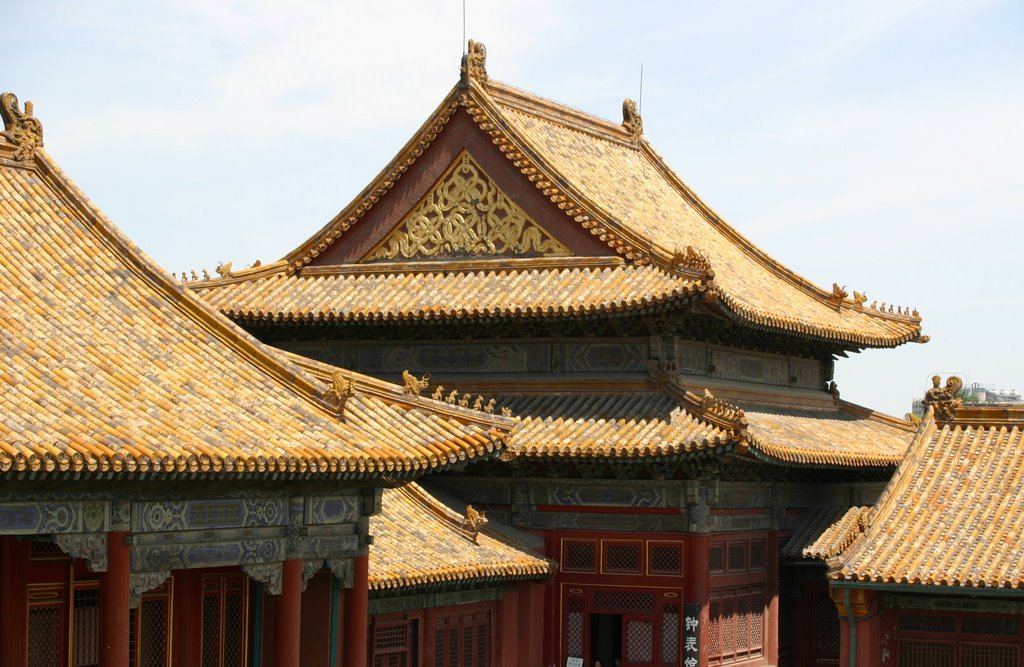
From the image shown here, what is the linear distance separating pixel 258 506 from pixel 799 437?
1475 centimetres

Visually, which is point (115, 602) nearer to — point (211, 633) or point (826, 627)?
point (211, 633)

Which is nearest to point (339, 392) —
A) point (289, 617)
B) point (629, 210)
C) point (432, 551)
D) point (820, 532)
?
A: point (289, 617)

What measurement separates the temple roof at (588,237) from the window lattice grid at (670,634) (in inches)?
223

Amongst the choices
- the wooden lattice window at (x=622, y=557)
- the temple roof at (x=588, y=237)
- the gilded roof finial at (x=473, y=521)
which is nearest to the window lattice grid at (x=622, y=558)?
the wooden lattice window at (x=622, y=557)

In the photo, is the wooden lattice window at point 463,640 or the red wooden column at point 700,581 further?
the red wooden column at point 700,581

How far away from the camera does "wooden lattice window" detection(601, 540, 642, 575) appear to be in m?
35.0

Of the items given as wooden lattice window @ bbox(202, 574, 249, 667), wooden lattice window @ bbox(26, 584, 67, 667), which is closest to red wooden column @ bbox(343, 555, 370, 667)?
wooden lattice window @ bbox(202, 574, 249, 667)

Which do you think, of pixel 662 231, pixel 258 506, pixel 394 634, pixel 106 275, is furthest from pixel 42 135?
pixel 662 231

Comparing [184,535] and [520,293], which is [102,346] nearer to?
[184,535]

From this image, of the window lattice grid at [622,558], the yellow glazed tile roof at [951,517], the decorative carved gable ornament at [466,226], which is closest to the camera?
the yellow glazed tile roof at [951,517]

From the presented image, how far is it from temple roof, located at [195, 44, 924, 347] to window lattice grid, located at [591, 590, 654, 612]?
5.51 meters

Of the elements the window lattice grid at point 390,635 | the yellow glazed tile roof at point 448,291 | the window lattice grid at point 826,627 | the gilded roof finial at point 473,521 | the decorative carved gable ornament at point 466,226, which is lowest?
the window lattice grid at point 826,627

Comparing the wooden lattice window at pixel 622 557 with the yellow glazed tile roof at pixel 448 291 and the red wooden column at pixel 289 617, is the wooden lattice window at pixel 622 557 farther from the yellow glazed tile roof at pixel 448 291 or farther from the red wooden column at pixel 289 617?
the red wooden column at pixel 289 617

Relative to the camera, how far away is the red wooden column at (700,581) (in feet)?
112
